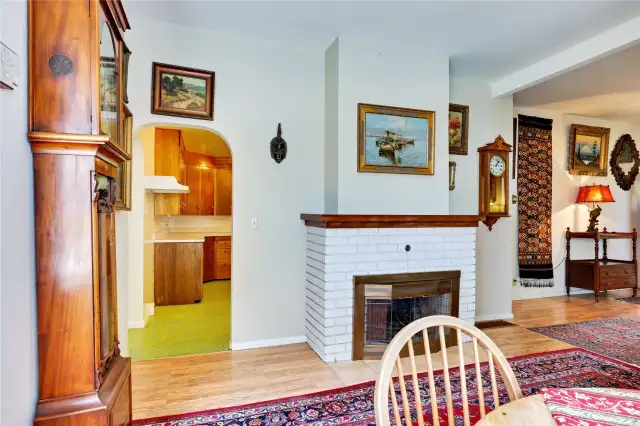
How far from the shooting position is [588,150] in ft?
17.7

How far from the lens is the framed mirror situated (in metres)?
5.61

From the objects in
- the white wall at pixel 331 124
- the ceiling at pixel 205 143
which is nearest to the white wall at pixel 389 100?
the white wall at pixel 331 124

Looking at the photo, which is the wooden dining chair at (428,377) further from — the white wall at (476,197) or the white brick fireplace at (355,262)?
the white wall at (476,197)

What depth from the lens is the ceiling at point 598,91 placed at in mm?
3508

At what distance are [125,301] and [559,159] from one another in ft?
19.0

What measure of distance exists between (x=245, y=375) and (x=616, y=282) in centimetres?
523

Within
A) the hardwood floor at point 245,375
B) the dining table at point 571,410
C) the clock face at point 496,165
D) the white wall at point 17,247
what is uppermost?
the clock face at point 496,165

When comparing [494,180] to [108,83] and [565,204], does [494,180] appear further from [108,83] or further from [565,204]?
[108,83]

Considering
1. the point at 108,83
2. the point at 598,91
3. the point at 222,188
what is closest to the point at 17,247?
the point at 108,83

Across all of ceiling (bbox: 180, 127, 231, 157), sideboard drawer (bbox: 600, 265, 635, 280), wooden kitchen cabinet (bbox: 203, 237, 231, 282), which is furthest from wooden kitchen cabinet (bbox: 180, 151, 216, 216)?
sideboard drawer (bbox: 600, 265, 635, 280)

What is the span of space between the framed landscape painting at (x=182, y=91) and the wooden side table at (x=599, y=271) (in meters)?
5.19

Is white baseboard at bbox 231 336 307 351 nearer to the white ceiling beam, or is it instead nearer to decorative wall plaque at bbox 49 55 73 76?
decorative wall plaque at bbox 49 55 73 76

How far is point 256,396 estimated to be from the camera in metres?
2.30

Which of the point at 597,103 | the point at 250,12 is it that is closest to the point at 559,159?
the point at 597,103
